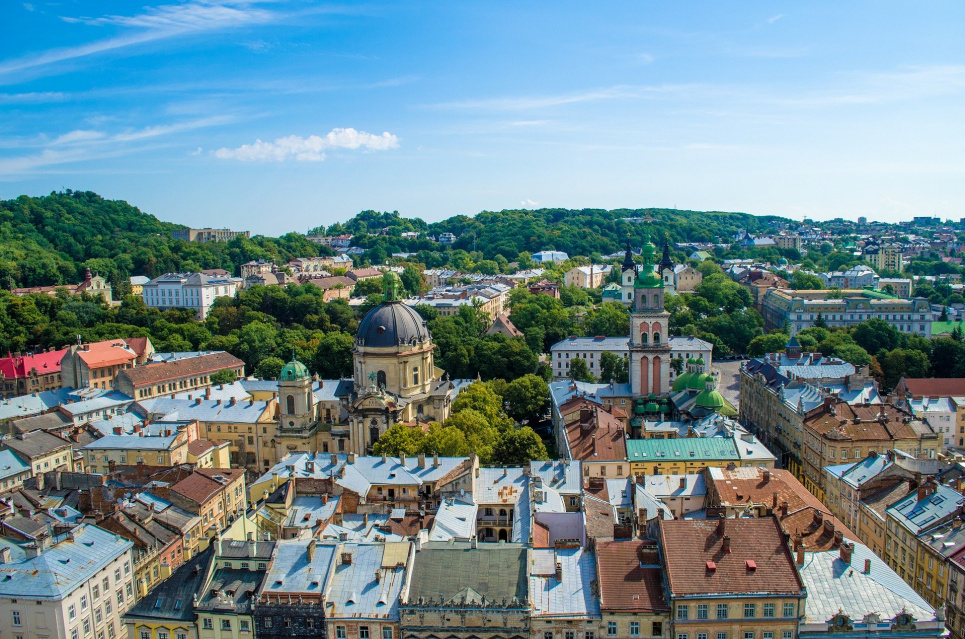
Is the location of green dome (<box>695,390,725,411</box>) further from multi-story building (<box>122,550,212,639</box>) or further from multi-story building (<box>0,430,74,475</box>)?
multi-story building (<box>0,430,74,475</box>)

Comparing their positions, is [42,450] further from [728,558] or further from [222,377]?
[728,558]

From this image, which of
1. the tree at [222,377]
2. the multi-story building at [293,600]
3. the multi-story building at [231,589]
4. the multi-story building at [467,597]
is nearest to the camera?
the multi-story building at [467,597]

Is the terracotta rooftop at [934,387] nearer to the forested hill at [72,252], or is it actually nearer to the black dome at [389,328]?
the black dome at [389,328]

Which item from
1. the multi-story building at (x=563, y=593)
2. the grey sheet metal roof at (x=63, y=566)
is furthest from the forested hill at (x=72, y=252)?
the multi-story building at (x=563, y=593)

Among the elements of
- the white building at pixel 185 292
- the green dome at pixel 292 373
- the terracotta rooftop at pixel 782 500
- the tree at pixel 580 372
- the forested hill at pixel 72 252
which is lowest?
the tree at pixel 580 372

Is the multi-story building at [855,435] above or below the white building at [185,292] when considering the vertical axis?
below

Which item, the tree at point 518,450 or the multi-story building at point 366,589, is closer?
the multi-story building at point 366,589

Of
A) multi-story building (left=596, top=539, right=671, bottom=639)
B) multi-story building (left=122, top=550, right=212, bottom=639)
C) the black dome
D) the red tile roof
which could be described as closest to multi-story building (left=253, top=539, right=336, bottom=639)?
multi-story building (left=122, top=550, right=212, bottom=639)
